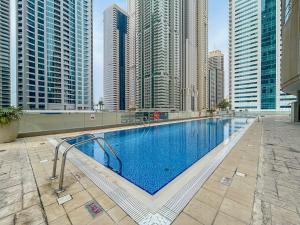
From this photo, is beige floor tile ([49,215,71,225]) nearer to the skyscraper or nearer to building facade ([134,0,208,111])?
building facade ([134,0,208,111])

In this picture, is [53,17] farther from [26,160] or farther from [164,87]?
[26,160]

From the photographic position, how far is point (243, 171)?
344 centimetres

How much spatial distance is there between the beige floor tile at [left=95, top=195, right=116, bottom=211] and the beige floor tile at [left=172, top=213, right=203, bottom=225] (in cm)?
98

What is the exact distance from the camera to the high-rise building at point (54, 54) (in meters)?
49.3

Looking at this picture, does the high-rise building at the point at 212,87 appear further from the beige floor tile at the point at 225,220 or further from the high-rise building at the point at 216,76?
the beige floor tile at the point at 225,220

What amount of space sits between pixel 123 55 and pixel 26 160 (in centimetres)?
11838

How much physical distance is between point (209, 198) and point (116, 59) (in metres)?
117

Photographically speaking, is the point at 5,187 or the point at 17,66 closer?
the point at 5,187

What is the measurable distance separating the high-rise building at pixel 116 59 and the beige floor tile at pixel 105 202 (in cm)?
10818

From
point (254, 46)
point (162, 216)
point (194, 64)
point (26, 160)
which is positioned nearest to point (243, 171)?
point (162, 216)

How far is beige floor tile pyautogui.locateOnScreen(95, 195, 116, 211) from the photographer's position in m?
2.22

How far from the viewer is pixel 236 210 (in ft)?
6.85

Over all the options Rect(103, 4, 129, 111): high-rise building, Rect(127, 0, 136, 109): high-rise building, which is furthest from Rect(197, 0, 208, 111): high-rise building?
Rect(103, 4, 129, 111): high-rise building

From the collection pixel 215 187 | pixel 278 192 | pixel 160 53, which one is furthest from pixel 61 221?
pixel 160 53
